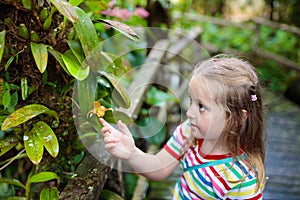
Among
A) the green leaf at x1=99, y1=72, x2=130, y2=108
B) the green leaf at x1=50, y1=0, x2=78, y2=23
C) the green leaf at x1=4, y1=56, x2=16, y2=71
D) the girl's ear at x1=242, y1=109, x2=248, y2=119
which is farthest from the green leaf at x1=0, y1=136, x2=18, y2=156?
the girl's ear at x1=242, y1=109, x2=248, y2=119

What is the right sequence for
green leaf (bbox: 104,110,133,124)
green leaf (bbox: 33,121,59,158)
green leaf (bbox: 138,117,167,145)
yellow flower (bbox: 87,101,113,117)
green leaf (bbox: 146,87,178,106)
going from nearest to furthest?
green leaf (bbox: 33,121,59,158), yellow flower (bbox: 87,101,113,117), green leaf (bbox: 104,110,133,124), green leaf (bbox: 138,117,167,145), green leaf (bbox: 146,87,178,106)

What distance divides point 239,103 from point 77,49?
0.54 m

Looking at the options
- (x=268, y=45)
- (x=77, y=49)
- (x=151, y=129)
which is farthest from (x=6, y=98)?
(x=268, y=45)

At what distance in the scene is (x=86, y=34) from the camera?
1361 mm

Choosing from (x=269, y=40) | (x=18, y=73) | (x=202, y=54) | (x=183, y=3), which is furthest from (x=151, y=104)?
(x=269, y=40)

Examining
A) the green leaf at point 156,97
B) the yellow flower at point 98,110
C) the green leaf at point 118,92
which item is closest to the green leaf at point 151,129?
the green leaf at point 156,97

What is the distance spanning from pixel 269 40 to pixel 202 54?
687cm

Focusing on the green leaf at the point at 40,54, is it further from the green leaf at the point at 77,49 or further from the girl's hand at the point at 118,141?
the girl's hand at the point at 118,141

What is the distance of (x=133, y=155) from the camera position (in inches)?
58.8

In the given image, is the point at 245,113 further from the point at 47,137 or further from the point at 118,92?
the point at 47,137

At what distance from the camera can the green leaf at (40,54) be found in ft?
4.21

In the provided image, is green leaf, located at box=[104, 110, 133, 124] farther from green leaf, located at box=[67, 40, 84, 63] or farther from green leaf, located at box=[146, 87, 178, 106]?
green leaf, located at box=[146, 87, 178, 106]

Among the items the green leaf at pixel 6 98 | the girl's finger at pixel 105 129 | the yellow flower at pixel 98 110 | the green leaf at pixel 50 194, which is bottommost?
the green leaf at pixel 50 194

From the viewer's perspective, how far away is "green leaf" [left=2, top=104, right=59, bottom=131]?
1263 mm
